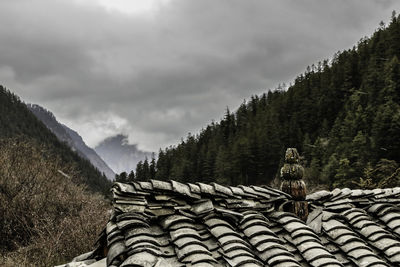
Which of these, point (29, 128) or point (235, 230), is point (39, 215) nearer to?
point (235, 230)

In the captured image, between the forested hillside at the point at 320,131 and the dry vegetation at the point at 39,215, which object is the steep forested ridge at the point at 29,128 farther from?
the dry vegetation at the point at 39,215

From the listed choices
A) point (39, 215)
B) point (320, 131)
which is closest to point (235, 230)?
point (39, 215)

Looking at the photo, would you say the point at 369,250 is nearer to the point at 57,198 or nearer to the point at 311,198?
the point at 311,198

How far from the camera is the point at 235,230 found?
380 cm

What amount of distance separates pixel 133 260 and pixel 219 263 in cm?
75

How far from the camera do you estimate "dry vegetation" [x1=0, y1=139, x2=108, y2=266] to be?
1317 cm

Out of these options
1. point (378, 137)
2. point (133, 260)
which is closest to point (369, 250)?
point (133, 260)

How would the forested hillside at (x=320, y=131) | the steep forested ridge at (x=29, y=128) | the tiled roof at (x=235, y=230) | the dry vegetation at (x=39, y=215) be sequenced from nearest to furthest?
the tiled roof at (x=235, y=230) → the dry vegetation at (x=39, y=215) → the forested hillside at (x=320, y=131) → the steep forested ridge at (x=29, y=128)

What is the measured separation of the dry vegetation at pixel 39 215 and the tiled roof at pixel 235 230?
9.43 metres

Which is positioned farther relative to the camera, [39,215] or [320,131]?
[320,131]

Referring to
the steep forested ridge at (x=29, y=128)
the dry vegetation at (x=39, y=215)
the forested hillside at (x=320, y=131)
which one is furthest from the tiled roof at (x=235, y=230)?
the steep forested ridge at (x=29, y=128)

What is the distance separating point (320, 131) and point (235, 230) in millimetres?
81990

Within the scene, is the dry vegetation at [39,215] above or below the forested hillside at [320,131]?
below

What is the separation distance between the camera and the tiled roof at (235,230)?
3.24 metres
